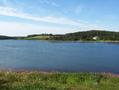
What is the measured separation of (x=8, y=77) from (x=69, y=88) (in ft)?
16.9

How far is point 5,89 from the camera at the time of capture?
476 inches

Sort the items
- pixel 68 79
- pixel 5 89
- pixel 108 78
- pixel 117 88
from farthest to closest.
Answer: pixel 108 78
pixel 68 79
pixel 117 88
pixel 5 89

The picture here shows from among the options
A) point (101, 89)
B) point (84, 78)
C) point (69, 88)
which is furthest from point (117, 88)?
point (84, 78)

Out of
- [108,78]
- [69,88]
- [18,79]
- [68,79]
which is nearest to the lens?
[69,88]

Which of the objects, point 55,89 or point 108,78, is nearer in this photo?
point 55,89

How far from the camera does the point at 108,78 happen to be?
18531 mm

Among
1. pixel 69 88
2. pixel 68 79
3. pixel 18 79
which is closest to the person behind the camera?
pixel 69 88

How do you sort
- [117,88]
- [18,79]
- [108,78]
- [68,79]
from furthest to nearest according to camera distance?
[108,78] < [68,79] < [18,79] < [117,88]

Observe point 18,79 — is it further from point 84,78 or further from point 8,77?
point 84,78

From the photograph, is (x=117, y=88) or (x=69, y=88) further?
(x=117, y=88)

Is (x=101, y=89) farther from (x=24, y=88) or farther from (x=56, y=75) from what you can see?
(x=56, y=75)

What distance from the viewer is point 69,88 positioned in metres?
13.2

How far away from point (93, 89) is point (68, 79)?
4.28m

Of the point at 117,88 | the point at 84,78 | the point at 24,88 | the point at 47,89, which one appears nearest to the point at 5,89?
the point at 24,88
